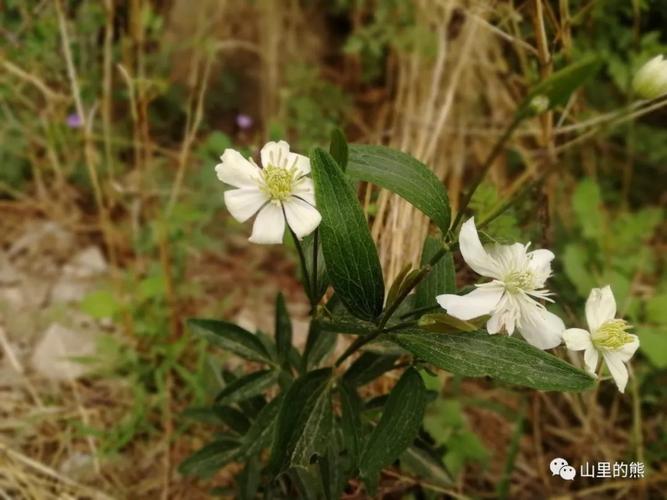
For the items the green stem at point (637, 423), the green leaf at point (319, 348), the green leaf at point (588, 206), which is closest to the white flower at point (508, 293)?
the green leaf at point (319, 348)

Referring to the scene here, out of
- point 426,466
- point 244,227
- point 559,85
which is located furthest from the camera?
point 244,227

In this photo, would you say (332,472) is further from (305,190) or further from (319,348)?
(305,190)

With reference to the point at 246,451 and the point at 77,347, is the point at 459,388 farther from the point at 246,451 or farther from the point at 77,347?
the point at 77,347

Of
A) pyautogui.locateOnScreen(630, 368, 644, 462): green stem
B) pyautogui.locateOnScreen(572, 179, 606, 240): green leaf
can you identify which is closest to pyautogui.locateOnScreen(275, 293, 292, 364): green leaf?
pyautogui.locateOnScreen(630, 368, 644, 462): green stem

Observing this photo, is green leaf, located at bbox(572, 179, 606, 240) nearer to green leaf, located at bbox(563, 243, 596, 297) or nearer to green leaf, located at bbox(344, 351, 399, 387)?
green leaf, located at bbox(563, 243, 596, 297)

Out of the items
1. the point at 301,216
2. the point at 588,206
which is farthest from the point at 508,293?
the point at 588,206

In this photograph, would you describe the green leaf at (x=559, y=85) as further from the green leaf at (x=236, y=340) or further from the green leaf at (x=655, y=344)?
the green leaf at (x=655, y=344)
